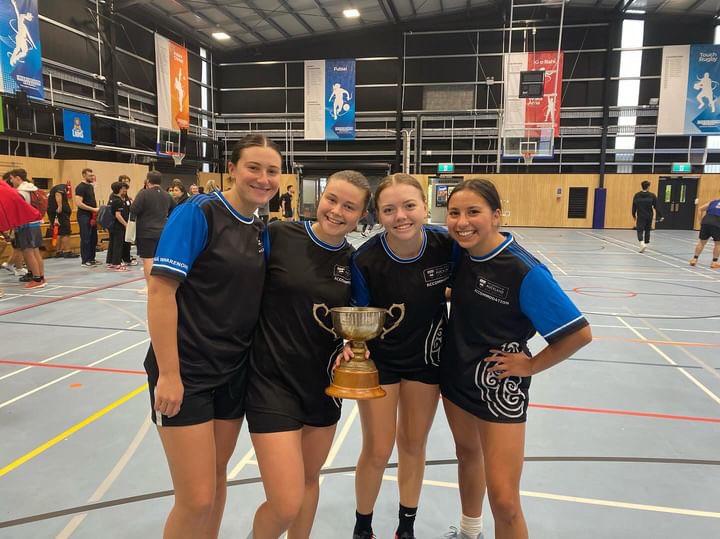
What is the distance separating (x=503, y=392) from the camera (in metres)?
2.03

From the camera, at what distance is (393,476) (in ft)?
9.67

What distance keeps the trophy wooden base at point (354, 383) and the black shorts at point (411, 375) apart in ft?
1.03

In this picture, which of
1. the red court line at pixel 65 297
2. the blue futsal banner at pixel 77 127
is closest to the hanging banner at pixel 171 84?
the blue futsal banner at pixel 77 127

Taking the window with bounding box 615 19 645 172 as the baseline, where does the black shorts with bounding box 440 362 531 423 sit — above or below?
below

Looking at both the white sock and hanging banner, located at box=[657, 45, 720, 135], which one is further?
hanging banner, located at box=[657, 45, 720, 135]

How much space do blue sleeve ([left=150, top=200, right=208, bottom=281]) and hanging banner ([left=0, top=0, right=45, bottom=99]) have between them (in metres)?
15.0

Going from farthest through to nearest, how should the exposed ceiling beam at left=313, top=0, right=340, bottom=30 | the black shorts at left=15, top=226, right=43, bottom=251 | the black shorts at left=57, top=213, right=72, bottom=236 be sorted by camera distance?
the exposed ceiling beam at left=313, top=0, right=340, bottom=30 < the black shorts at left=57, top=213, right=72, bottom=236 < the black shorts at left=15, top=226, right=43, bottom=251

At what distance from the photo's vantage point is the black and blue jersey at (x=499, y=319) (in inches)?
75.1

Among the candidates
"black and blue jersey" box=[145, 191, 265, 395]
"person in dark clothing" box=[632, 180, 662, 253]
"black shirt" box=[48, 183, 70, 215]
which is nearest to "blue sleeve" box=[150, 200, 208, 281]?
"black and blue jersey" box=[145, 191, 265, 395]

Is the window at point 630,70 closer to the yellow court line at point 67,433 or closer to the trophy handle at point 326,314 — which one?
the yellow court line at point 67,433

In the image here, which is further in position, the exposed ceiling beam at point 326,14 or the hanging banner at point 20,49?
the exposed ceiling beam at point 326,14

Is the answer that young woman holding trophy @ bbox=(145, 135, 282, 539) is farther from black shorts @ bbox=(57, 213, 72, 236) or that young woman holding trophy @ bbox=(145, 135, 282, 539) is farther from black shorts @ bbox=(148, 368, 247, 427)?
black shorts @ bbox=(57, 213, 72, 236)

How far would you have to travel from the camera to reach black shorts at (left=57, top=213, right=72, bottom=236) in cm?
1167

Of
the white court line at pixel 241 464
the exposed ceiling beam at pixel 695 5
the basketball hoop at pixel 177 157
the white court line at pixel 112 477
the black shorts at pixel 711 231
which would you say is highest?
the exposed ceiling beam at pixel 695 5
